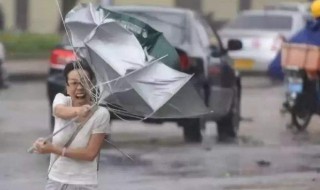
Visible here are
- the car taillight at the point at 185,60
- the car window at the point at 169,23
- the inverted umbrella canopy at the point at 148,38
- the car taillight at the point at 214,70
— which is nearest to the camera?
the inverted umbrella canopy at the point at 148,38

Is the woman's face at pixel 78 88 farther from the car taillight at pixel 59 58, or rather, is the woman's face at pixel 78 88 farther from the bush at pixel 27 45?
the bush at pixel 27 45

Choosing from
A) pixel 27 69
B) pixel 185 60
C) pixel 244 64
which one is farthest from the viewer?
pixel 27 69

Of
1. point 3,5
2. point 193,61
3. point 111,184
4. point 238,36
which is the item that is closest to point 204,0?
point 3,5

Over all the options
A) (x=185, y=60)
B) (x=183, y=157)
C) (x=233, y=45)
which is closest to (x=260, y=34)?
(x=233, y=45)

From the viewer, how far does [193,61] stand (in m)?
13.6

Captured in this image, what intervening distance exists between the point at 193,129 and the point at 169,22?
1.35m

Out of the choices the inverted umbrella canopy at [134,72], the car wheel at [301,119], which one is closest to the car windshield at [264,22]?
the car wheel at [301,119]

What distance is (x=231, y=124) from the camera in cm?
1495

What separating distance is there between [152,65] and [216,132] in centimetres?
914

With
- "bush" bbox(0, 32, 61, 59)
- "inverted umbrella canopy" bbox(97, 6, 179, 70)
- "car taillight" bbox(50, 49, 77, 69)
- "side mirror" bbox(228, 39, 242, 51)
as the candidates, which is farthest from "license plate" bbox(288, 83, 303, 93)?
"bush" bbox(0, 32, 61, 59)

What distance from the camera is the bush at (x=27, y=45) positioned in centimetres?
2823

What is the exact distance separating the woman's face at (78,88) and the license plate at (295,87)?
937 cm

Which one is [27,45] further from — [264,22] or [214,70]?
[214,70]

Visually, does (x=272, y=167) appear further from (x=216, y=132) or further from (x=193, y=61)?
(x=216, y=132)
